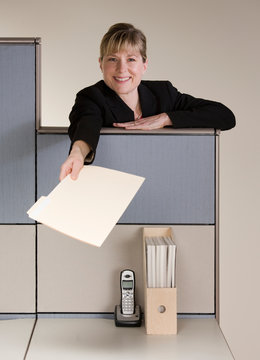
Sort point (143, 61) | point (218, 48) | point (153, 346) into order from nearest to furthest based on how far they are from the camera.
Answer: point (153, 346) → point (143, 61) → point (218, 48)

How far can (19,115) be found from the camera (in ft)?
5.56

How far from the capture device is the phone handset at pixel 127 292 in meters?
1.63

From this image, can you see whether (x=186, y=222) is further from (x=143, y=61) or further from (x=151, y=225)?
(x=143, y=61)

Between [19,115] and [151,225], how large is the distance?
0.59 metres

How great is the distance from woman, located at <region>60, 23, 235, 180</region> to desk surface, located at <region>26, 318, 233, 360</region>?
0.62m

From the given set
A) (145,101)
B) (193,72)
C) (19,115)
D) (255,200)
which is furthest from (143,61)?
(255,200)

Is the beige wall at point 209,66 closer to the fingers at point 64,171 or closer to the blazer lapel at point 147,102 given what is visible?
the blazer lapel at point 147,102

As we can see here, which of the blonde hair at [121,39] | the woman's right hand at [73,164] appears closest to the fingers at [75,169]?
the woman's right hand at [73,164]

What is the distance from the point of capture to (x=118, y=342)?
58.9 inches

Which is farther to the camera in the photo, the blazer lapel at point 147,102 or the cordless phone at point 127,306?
the blazer lapel at point 147,102

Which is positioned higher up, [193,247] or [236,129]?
[236,129]

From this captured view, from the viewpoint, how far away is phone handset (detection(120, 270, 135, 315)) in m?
1.63

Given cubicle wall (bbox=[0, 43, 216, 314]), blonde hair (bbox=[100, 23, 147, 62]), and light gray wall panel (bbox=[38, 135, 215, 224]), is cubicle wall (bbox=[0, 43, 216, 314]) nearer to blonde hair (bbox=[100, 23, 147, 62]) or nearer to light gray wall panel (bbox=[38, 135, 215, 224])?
light gray wall panel (bbox=[38, 135, 215, 224])

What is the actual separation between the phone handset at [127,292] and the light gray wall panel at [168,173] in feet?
0.60
